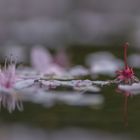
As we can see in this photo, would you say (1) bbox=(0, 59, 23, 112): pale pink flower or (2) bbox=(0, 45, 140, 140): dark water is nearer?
(2) bbox=(0, 45, 140, 140): dark water

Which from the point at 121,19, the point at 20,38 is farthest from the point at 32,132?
the point at 121,19

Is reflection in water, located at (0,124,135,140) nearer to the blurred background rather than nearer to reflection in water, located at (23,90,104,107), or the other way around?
the blurred background

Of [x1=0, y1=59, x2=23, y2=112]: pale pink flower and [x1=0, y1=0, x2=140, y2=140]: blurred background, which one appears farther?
[x1=0, y1=59, x2=23, y2=112]: pale pink flower

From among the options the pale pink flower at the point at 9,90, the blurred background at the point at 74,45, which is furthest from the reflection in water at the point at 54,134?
the pale pink flower at the point at 9,90

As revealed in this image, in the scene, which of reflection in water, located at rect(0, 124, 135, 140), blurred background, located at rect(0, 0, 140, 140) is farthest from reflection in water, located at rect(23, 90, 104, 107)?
reflection in water, located at rect(0, 124, 135, 140)

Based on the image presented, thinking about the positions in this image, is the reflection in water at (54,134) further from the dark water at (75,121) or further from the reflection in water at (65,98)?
the reflection in water at (65,98)

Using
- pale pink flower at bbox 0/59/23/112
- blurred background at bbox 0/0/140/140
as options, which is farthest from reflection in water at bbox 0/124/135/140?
pale pink flower at bbox 0/59/23/112

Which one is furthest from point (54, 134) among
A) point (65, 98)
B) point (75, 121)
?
point (65, 98)

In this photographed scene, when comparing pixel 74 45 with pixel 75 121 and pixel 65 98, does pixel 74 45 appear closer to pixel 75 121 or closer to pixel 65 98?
pixel 65 98

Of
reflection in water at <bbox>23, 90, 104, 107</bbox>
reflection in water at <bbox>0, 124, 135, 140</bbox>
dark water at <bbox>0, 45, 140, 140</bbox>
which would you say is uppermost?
reflection in water at <bbox>23, 90, 104, 107</bbox>

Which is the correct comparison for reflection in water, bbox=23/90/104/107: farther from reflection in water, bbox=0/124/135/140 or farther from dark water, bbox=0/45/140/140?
reflection in water, bbox=0/124/135/140

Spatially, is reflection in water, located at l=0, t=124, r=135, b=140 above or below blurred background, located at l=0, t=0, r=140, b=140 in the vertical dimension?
below
